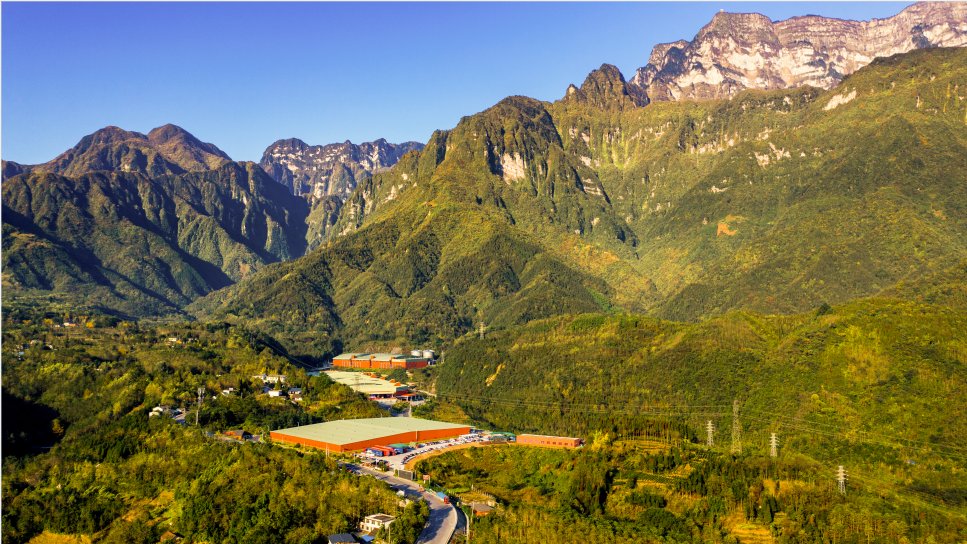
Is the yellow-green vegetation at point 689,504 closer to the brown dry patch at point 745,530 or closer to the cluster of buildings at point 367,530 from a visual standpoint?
the brown dry patch at point 745,530

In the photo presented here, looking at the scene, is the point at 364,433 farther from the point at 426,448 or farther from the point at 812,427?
the point at 812,427

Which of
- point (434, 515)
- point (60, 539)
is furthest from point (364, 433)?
point (60, 539)

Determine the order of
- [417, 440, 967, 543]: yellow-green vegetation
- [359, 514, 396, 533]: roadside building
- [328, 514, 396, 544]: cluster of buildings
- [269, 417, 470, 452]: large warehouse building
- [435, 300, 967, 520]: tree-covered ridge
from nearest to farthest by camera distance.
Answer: [328, 514, 396, 544]: cluster of buildings → [417, 440, 967, 543]: yellow-green vegetation → [359, 514, 396, 533]: roadside building → [435, 300, 967, 520]: tree-covered ridge → [269, 417, 470, 452]: large warehouse building

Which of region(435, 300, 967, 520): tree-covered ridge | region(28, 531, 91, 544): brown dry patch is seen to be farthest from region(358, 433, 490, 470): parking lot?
region(28, 531, 91, 544): brown dry patch

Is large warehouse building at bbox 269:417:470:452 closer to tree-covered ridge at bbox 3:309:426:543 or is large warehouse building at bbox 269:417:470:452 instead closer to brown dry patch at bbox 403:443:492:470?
tree-covered ridge at bbox 3:309:426:543

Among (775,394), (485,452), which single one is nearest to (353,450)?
(485,452)
